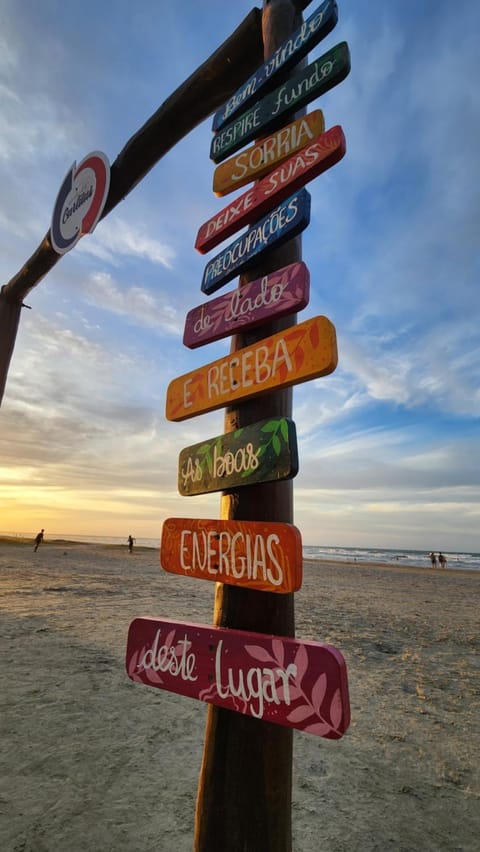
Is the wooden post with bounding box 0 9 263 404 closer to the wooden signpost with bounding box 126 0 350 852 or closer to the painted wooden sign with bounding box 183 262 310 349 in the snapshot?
the wooden signpost with bounding box 126 0 350 852

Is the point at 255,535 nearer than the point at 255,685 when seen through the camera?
No

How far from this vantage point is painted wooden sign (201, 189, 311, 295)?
6.14 ft

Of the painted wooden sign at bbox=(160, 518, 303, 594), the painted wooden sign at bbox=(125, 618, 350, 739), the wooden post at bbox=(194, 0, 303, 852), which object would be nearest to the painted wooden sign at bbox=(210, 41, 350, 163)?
the wooden post at bbox=(194, 0, 303, 852)

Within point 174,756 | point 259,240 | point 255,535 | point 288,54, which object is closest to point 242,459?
point 255,535

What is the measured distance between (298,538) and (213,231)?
1.87 metres

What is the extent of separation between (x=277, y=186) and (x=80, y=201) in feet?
8.19

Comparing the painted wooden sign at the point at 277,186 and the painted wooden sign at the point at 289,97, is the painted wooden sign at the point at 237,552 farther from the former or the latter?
the painted wooden sign at the point at 289,97

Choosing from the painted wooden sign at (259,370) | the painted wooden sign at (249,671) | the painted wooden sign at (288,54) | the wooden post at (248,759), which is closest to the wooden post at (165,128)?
the painted wooden sign at (288,54)

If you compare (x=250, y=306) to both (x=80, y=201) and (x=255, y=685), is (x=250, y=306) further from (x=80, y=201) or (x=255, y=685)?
(x=80, y=201)

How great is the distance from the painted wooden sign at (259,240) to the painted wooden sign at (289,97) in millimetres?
737

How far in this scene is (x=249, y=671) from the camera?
1.39 metres

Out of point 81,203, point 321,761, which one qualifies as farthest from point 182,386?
point 321,761

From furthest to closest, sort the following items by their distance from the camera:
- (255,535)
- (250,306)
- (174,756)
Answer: (174,756) < (250,306) < (255,535)

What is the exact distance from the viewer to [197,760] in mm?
3066
